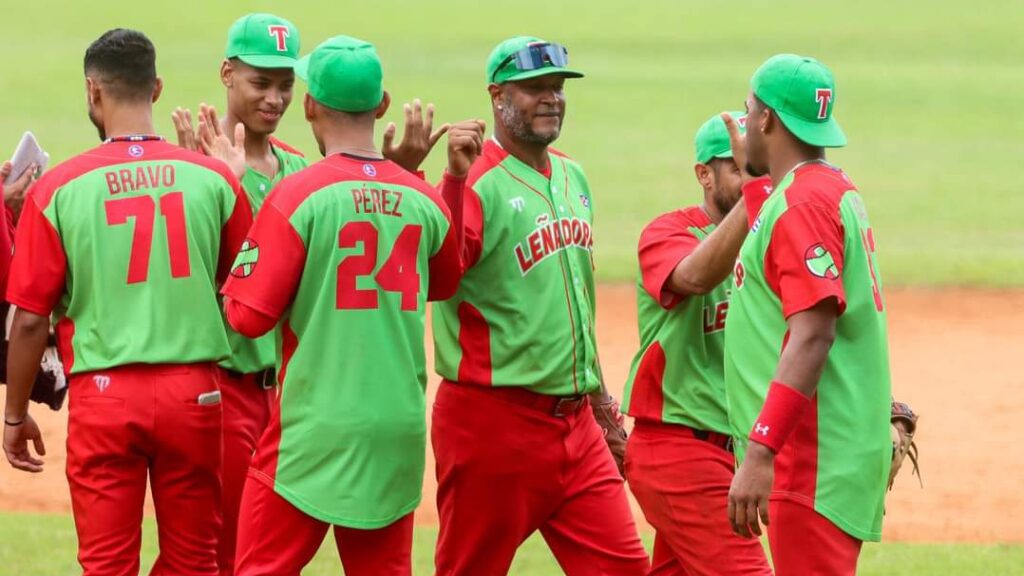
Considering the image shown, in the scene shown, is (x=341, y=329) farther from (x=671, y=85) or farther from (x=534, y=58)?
(x=671, y=85)

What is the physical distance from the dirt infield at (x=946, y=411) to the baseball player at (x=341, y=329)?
476 cm

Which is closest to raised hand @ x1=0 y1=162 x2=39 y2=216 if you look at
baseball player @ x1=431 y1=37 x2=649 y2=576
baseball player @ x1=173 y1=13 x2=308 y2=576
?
baseball player @ x1=173 y1=13 x2=308 y2=576

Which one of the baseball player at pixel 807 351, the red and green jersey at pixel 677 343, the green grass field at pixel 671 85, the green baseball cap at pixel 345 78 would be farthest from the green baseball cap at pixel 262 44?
the green grass field at pixel 671 85

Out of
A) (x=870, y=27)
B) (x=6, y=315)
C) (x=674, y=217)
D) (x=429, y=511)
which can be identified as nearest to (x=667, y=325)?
(x=674, y=217)

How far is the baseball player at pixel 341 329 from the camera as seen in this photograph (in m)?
5.41

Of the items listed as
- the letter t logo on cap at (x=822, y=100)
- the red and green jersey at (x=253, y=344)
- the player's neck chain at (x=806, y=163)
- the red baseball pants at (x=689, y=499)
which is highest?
the letter t logo on cap at (x=822, y=100)

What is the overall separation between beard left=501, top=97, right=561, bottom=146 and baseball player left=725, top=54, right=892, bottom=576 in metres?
1.27

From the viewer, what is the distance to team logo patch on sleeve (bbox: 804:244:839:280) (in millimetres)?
5051

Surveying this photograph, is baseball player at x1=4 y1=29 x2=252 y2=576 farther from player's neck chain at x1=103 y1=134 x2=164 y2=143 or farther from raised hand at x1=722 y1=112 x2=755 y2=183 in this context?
Result: raised hand at x1=722 y1=112 x2=755 y2=183

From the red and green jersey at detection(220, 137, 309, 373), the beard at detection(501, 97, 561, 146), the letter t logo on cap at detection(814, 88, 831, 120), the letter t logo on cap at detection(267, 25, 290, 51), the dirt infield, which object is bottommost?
the dirt infield

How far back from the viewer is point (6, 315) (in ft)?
22.3

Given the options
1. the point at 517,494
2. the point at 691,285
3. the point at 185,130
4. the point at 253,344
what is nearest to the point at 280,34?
the point at 185,130

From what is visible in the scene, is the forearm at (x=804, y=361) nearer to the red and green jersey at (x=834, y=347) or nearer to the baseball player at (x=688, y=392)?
Answer: the red and green jersey at (x=834, y=347)

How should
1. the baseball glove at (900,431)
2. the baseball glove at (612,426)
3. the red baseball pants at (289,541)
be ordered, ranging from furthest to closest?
the baseball glove at (612,426) → the baseball glove at (900,431) → the red baseball pants at (289,541)
